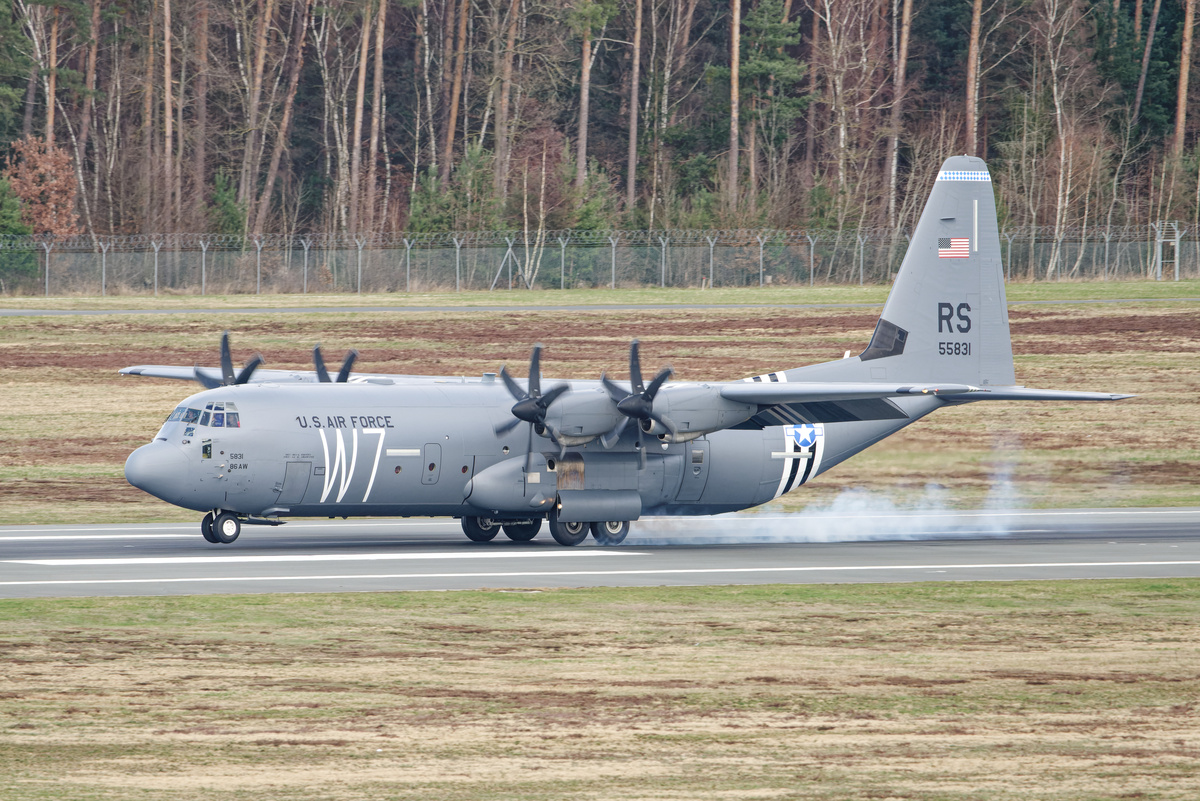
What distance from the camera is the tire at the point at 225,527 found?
2317 cm

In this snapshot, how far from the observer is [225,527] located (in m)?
23.3

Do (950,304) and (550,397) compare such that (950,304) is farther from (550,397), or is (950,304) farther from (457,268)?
(457,268)

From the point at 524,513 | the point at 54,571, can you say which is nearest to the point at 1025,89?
the point at 524,513

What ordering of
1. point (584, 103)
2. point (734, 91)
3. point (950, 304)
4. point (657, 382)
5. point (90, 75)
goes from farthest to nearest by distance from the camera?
point (90, 75) → point (734, 91) → point (584, 103) → point (950, 304) → point (657, 382)

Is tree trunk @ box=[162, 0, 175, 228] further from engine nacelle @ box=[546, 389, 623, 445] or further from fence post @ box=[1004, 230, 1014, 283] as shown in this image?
engine nacelle @ box=[546, 389, 623, 445]

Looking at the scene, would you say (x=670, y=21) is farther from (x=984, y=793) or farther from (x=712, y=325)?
(x=984, y=793)

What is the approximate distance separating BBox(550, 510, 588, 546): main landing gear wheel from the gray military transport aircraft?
0.03 meters

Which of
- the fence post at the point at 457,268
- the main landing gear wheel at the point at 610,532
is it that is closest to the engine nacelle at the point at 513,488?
the main landing gear wheel at the point at 610,532

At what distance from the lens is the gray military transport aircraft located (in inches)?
900

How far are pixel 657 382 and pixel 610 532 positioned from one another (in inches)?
140

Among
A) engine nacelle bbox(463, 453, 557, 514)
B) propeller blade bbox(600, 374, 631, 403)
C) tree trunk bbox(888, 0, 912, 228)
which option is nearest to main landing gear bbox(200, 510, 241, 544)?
engine nacelle bbox(463, 453, 557, 514)

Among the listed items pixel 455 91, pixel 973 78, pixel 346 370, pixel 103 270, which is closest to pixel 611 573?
pixel 346 370

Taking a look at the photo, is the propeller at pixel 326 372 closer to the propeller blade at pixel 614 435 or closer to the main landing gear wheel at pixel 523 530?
the main landing gear wheel at pixel 523 530

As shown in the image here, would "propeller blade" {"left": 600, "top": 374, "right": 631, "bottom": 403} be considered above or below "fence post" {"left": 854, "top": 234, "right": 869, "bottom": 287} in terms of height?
below
